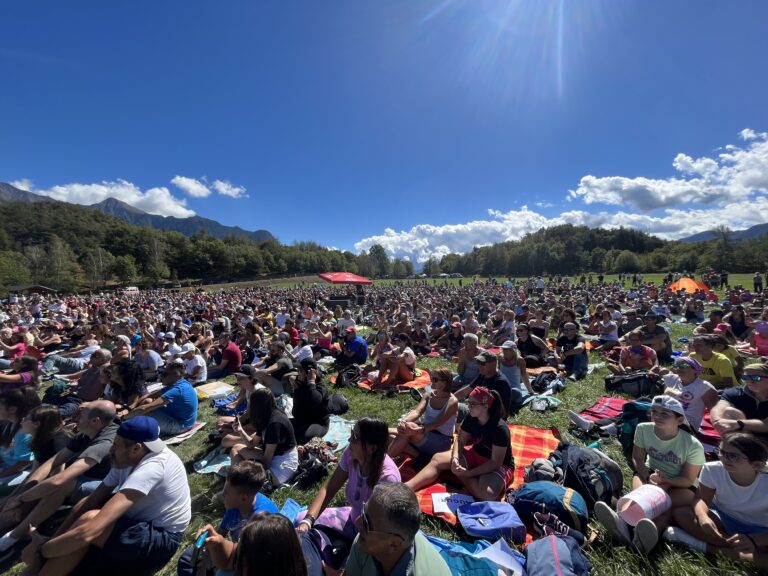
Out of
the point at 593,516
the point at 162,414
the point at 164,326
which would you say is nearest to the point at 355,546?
the point at 593,516

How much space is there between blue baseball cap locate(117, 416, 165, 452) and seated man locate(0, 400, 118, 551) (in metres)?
0.85

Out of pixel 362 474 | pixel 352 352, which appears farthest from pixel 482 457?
pixel 352 352

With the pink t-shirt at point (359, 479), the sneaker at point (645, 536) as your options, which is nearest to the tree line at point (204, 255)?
the pink t-shirt at point (359, 479)

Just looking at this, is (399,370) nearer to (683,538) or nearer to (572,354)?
(572,354)

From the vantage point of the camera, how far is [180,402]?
5082 mm

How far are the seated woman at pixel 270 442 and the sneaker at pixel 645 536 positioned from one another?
3.24m

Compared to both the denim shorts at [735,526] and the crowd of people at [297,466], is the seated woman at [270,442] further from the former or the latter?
the denim shorts at [735,526]

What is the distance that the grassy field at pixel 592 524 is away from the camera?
95.1 inches

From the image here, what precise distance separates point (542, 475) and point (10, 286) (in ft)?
218

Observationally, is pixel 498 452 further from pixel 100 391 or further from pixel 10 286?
pixel 10 286

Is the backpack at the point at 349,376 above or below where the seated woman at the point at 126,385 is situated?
below

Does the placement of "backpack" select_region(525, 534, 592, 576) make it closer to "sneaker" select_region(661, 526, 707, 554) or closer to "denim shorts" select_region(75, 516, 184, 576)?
"sneaker" select_region(661, 526, 707, 554)

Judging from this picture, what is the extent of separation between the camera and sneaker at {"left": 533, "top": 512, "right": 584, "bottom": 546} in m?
2.63

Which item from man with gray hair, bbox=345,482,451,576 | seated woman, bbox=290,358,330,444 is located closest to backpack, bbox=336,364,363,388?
seated woman, bbox=290,358,330,444
